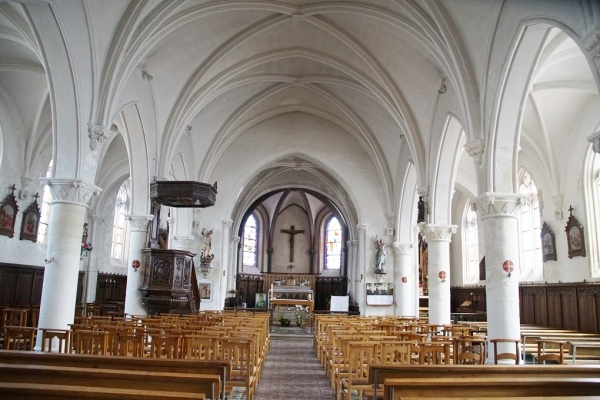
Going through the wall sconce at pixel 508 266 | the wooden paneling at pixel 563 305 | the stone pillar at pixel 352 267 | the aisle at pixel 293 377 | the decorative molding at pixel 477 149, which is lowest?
the aisle at pixel 293 377

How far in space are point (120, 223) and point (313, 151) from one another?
10651 mm

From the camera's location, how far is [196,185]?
45.5 feet

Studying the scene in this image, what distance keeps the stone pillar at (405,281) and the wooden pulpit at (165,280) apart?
10.6 meters

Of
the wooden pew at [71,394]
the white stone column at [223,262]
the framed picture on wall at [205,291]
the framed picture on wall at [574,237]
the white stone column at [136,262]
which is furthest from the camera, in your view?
the white stone column at [223,262]

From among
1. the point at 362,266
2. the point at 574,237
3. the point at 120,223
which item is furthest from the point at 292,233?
the point at 574,237

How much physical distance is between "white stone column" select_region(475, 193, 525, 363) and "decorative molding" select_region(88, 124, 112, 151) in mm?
8925

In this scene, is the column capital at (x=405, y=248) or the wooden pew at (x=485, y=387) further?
the column capital at (x=405, y=248)

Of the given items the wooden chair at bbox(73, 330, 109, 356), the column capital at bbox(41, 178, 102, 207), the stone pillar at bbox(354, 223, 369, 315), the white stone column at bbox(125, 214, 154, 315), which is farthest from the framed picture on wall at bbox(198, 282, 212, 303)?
the wooden chair at bbox(73, 330, 109, 356)

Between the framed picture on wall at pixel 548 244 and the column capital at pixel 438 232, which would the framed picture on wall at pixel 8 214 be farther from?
the framed picture on wall at pixel 548 244

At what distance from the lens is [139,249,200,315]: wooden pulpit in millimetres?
14994

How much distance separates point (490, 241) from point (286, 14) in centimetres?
920

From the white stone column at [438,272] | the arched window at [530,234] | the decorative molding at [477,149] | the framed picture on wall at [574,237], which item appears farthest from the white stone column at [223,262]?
the decorative molding at [477,149]

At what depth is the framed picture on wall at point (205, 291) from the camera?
76.4 feet

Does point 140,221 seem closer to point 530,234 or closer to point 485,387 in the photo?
point 485,387
